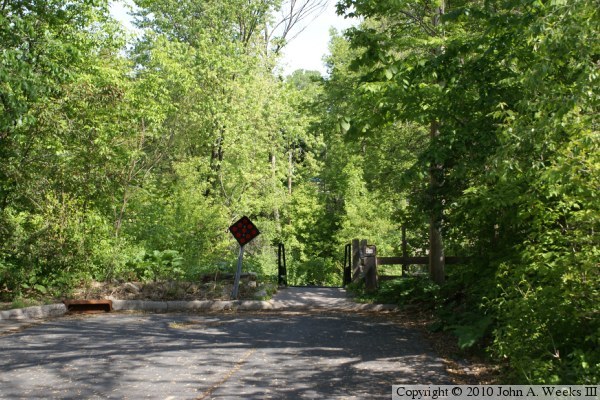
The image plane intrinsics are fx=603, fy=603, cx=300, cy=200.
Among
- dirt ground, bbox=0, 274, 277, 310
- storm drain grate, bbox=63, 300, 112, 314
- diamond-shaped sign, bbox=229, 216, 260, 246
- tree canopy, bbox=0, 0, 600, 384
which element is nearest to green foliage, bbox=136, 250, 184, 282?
tree canopy, bbox=0, 0, 600, 384

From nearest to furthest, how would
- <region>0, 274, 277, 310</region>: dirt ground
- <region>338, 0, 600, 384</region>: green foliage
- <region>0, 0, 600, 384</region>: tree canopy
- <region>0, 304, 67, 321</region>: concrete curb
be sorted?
<region>338, 0, 600, 384</region>: green foliage
<region>0, 0, 600, 384</region>: tree canopy
<region>0, 304, 67, 321</region>: concrete curb
<region>0, 274, 277, 310</region>: dirt ground

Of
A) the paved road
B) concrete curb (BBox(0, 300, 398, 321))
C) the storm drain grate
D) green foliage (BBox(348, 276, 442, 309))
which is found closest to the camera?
the paved road

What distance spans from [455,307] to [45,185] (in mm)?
9714

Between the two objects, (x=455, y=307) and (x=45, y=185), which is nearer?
(x=455, y=307)

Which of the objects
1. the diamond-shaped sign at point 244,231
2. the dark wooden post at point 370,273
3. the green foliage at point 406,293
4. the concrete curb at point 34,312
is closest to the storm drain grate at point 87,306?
the concrete curb at point 34,312

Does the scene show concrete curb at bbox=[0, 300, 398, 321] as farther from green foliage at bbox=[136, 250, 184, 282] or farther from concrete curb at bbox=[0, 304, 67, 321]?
green foliage at bbox=[136, 250, 184, 282]

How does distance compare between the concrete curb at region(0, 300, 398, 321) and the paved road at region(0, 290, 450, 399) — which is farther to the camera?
the concrete curb at region(0, 300, 398, 321)

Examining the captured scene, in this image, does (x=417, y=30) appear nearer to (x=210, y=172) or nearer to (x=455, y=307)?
(x=455, y=307)

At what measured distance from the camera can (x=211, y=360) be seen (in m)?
8.02

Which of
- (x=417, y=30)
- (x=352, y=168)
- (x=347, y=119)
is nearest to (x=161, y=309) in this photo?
(x=347, y=119)

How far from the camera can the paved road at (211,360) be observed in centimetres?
640

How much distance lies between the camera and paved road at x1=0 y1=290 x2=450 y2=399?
252 inches

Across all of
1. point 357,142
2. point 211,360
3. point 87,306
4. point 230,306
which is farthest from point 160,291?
point 211,360

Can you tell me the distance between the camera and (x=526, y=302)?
245 inches
